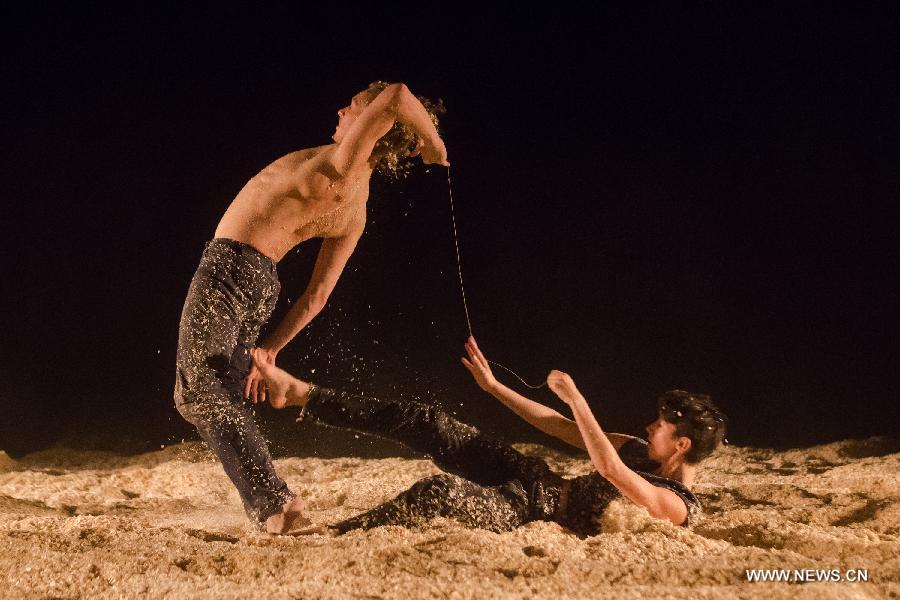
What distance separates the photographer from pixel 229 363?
2.13 m

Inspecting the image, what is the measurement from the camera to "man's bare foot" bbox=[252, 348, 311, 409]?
7.34ft

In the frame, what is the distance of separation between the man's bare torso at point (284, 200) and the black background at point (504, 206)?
6.47 ft

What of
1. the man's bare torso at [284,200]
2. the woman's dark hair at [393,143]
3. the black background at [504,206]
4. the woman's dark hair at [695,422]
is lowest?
the woman's dark hair at [695,422]

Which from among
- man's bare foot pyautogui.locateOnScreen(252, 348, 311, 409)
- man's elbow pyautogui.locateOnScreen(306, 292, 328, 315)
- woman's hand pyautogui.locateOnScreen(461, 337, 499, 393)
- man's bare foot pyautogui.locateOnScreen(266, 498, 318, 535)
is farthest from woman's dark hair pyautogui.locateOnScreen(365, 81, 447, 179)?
man's bare foot pyautogui.locateOnScreen(266, 498, 318, 535)

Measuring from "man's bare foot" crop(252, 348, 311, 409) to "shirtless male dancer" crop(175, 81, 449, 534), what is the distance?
0.02m

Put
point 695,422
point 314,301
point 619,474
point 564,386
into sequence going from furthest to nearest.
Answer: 1. point 314,301
2. point 695,422
3. point 564,386
4. point 619,474

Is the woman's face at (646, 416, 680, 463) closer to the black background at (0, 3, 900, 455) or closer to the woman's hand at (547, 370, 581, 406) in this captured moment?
the woman's hand at (547, 370, 581, 406)

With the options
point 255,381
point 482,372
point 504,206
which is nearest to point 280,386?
point 255,381

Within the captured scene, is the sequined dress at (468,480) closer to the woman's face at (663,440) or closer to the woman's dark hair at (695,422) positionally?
the woman's face at (663,440)

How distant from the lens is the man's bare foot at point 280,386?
88.0 inches

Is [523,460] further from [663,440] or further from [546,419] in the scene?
[663,440]

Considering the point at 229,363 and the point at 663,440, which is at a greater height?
the point at 663,440

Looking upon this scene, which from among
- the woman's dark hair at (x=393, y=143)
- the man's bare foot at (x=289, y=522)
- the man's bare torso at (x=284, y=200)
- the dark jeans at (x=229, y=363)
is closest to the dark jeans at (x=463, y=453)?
the man's bare foot at (x=289, y=522)

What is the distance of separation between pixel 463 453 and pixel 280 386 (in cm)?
70
